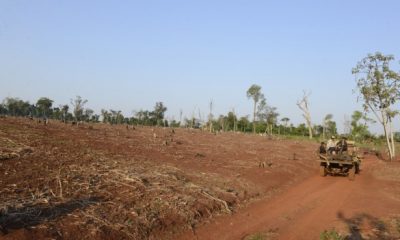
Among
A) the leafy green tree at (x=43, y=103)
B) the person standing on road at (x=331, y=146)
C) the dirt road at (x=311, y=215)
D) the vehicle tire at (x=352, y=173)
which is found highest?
the leafy green tree at (x=43, y=103)

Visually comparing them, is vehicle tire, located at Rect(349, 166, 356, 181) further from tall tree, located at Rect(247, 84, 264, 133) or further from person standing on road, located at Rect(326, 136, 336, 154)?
tall tree, located at Rect(247, 84, 264, 133)

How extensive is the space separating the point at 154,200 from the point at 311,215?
4.06 meters

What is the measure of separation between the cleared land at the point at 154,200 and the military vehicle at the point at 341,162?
1.99 m

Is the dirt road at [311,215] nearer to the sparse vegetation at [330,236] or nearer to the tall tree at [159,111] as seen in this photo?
the sparse vegetation at [330,236]

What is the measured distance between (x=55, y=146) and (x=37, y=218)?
20.9 feet

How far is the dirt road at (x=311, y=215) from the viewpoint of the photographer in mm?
8656

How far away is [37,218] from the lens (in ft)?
23.9

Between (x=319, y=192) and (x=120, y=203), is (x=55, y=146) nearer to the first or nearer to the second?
(x=120, y=203)

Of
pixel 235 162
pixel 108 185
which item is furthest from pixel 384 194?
pixel 108 185

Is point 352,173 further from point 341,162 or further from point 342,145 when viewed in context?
point 342,145

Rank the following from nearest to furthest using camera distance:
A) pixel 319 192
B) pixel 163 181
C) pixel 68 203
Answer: pixel 68 203 → pixel 163 181 → pixel 319 192

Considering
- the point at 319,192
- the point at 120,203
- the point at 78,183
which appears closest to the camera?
the point at 120,203

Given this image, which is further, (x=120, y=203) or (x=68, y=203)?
(x=120, y=203)

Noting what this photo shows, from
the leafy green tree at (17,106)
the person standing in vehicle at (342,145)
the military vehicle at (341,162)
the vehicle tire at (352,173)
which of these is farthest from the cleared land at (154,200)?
the leafy green tree at (17,106)
